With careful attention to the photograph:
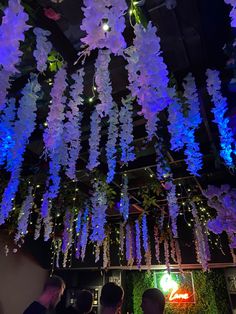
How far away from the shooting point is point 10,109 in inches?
127

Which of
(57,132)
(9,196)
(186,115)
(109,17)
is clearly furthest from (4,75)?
(9,196)

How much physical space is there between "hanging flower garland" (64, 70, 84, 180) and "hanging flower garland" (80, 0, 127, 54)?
888 millimetres

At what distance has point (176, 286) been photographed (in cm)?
711

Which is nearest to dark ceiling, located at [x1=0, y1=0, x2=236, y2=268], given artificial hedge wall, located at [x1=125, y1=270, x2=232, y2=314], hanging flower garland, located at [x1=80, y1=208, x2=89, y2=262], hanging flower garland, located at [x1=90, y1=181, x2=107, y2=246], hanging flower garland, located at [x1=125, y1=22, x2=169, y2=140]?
hanging flower garland, located at [x1=125, y1=22, x2=169, y2=140]

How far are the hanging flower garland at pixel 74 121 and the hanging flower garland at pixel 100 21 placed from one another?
888mm

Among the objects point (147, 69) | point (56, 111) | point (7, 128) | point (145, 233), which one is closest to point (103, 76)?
point (147, 69)

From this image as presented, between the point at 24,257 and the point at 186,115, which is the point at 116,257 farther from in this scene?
the point at 186,115

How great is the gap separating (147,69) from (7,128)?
2.22 metres

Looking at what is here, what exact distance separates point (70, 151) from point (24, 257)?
16.1 ft

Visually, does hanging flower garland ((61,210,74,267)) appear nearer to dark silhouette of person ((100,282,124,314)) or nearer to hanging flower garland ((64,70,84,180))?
hanging flower garland ((64,70,84,180))

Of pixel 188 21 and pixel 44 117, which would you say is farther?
pixel 44 117

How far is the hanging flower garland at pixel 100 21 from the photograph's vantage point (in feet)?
5.43

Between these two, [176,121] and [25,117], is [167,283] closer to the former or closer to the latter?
[176,121]

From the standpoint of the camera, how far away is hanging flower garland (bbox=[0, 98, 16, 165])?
3.24m
